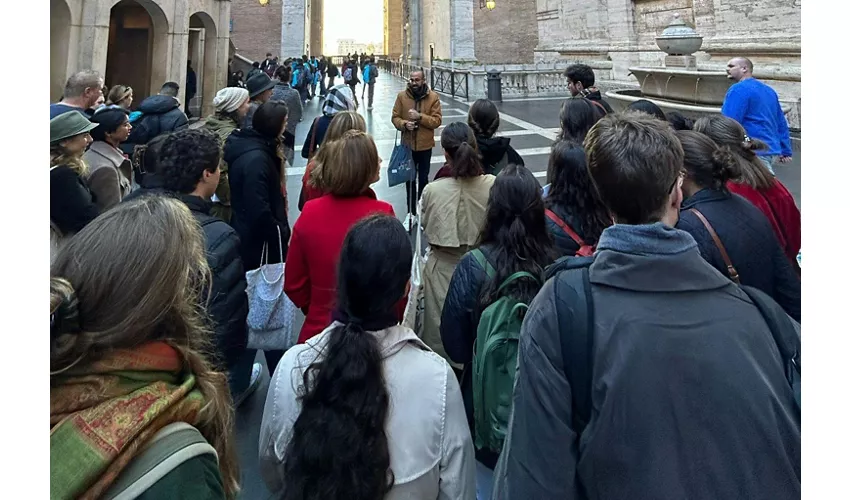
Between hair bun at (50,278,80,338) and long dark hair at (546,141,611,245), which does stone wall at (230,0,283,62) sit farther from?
hair bun at (50,278,80,338)

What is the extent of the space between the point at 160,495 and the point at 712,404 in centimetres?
112

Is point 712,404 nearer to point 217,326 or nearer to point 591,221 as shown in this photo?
point 591,221

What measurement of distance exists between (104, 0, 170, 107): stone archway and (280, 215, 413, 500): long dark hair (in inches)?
437

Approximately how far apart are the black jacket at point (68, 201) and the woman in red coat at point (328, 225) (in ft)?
3.63

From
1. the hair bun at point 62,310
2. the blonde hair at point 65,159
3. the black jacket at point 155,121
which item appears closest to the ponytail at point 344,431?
the hair bun at point 62,310

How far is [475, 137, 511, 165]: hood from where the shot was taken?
445 cm

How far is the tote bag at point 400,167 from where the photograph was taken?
577 cm

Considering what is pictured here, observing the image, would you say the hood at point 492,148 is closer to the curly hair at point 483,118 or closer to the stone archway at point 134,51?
the curly hair at point 483,118

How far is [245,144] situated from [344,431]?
2509 millimetres

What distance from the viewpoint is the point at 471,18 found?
27188mm

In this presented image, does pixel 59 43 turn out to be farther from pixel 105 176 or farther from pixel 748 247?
pixel 748 247

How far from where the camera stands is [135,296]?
1.12 m

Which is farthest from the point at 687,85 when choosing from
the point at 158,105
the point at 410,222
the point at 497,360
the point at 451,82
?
the point at 451,82

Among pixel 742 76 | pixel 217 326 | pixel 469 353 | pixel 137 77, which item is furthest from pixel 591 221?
pixel 137 77
